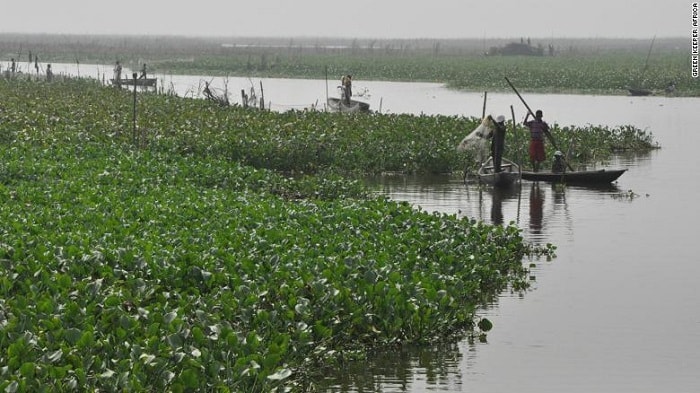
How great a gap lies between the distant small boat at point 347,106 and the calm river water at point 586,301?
10259 mm

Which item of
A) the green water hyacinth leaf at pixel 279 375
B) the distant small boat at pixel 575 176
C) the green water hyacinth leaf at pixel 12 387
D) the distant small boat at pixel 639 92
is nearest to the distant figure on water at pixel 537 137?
the distant small boat at pixel 575 176

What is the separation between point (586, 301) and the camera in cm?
1477

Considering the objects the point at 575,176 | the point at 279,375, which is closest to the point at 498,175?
the point at 575,176

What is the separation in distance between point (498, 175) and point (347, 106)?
15.6 m

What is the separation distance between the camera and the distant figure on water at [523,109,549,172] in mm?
24281

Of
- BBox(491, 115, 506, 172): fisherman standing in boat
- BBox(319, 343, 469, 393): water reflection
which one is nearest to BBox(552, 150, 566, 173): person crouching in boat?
BBox(491, 115, 506, 172): fisherman standing in boat

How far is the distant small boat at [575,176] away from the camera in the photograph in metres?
24.3

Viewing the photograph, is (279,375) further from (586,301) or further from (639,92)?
(639,92)

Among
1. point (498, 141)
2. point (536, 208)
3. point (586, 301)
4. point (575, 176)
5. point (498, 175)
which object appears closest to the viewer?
point (586, 301)

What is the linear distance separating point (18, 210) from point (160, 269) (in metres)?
4.20

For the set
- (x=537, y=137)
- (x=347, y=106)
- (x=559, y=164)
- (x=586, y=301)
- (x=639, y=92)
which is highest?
(x=537, y=137)

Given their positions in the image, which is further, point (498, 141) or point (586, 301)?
point (498, 141)

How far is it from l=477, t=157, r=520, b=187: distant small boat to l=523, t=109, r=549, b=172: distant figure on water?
695 millimetres

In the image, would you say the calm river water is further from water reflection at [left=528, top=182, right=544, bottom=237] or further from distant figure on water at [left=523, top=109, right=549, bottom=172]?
distant figure on water at [left=523, top=109, right=549, bottom=172]
